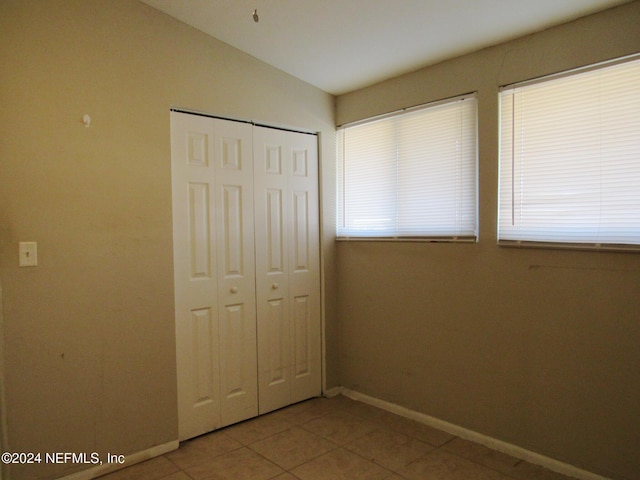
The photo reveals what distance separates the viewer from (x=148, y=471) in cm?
238

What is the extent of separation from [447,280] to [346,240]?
0.96 m

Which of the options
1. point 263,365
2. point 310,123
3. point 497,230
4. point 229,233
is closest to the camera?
point 497,230

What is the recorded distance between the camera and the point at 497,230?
2.55 meters

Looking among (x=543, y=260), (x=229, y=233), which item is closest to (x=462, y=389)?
(x=543, y=260)

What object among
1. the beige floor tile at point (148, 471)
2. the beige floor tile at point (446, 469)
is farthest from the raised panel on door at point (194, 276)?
the beige floor tile at point (446, 469)

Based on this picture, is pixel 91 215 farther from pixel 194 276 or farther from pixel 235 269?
pixel 235 269

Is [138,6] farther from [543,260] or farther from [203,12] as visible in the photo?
[543,260]

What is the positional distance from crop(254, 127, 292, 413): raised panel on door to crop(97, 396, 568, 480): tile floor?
286 mm

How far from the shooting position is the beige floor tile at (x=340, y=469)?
2.32 metres

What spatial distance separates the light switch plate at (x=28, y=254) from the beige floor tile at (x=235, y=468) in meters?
1.40

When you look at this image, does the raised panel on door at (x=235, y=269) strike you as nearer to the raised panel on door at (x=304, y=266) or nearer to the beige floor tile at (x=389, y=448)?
the raised panel on door at (x=304, y=266)

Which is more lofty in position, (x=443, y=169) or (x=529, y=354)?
(x=443, y=169)

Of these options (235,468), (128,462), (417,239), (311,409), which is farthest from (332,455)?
(417,239)

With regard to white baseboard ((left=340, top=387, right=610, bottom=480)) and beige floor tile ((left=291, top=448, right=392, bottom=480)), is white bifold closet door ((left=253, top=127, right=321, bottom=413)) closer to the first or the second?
white baseboard ((left=340, top=387, right=610, bottom=480))
